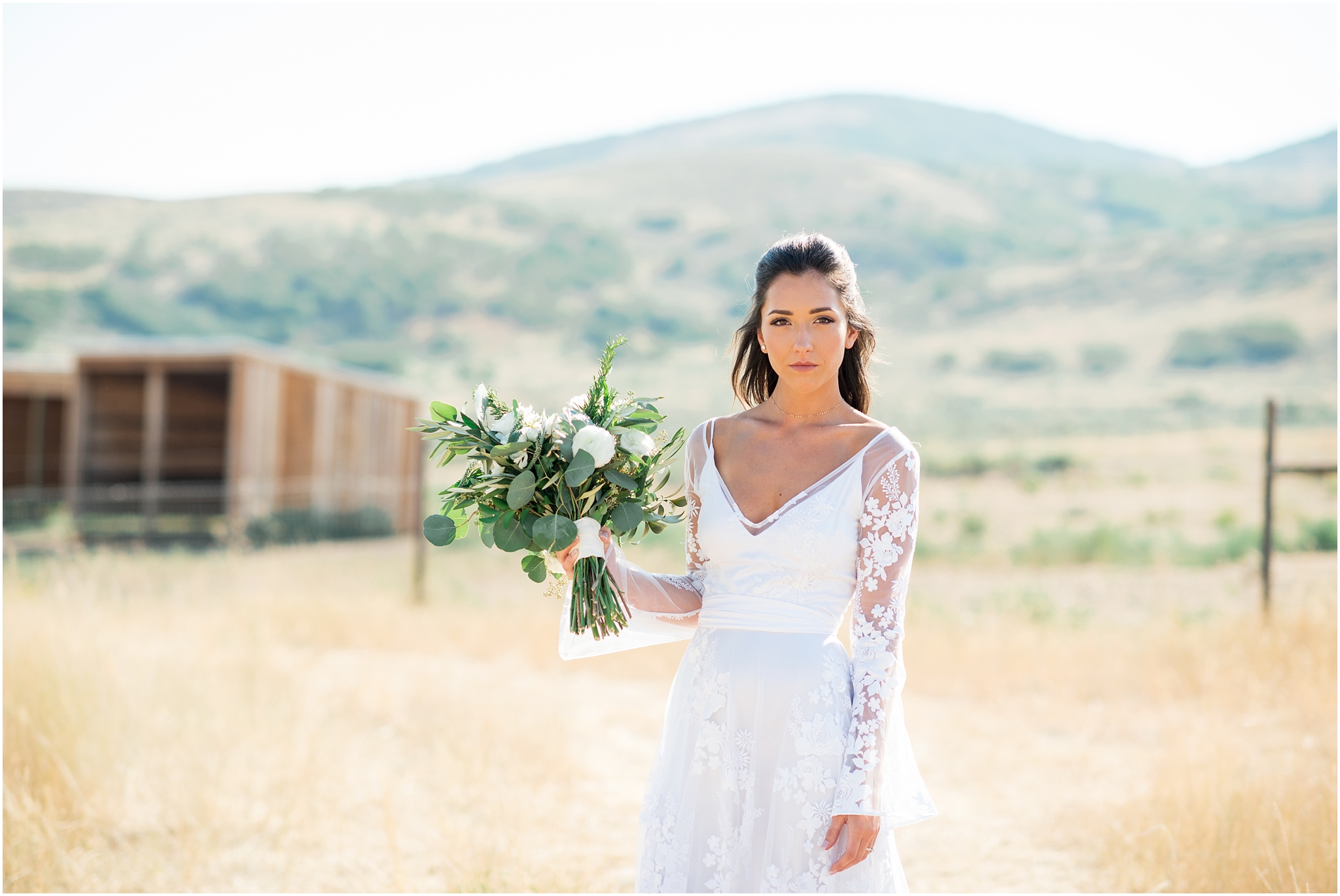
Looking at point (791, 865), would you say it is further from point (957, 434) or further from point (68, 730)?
point (957, 434)

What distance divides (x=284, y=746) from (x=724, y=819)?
11.7 ft

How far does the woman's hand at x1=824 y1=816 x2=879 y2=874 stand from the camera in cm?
218

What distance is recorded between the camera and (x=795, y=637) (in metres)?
2.37

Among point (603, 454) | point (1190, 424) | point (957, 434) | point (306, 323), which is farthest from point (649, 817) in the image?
point (306, 323)

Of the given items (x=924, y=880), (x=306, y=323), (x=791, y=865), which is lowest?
(x=924, y=880)

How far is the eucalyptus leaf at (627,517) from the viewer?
2379 mm

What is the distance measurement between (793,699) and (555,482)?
707 mm

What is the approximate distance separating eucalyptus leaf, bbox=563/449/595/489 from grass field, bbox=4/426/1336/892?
6.50 feet

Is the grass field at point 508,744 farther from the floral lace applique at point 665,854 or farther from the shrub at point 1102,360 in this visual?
the shrub at point 1102,360

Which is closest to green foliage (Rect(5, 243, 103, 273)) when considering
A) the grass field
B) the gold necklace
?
the grass field

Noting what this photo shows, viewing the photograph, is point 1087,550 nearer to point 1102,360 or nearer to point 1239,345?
point 1102,360

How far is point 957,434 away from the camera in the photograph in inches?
1313

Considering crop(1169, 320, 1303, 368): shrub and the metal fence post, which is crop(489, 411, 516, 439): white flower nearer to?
the metal fence post

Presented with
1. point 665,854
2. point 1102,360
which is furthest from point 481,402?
point 1102,360
